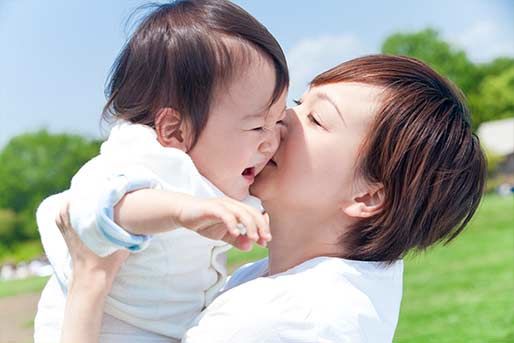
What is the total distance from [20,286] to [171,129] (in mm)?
7468

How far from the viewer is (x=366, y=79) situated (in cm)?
133

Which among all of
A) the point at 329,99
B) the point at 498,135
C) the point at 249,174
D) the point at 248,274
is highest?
the point at 329,99

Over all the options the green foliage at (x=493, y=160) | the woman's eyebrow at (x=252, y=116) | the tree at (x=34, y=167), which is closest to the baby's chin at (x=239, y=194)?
the woman's eyebrow at (x=252, y=116)

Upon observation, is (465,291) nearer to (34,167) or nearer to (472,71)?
(34,167)

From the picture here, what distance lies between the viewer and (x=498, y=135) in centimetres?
1695

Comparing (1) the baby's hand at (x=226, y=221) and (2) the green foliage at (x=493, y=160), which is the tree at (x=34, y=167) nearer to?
(2) the green foliage at (x=493, y=160)

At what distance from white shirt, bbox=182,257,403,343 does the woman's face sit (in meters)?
0.10

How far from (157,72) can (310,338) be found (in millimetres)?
441

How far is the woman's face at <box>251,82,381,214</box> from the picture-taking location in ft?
4.26

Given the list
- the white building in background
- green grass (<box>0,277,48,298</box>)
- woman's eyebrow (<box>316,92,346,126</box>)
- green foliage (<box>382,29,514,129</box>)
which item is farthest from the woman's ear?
green foliage (<box>382,29,514,129</box>)

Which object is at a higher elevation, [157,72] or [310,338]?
[157,72]

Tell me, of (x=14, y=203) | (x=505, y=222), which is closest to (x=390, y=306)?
(x=505, y=222)

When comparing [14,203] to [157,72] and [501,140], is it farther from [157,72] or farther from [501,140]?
[157,72]

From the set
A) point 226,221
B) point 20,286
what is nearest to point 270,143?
point 226,221
